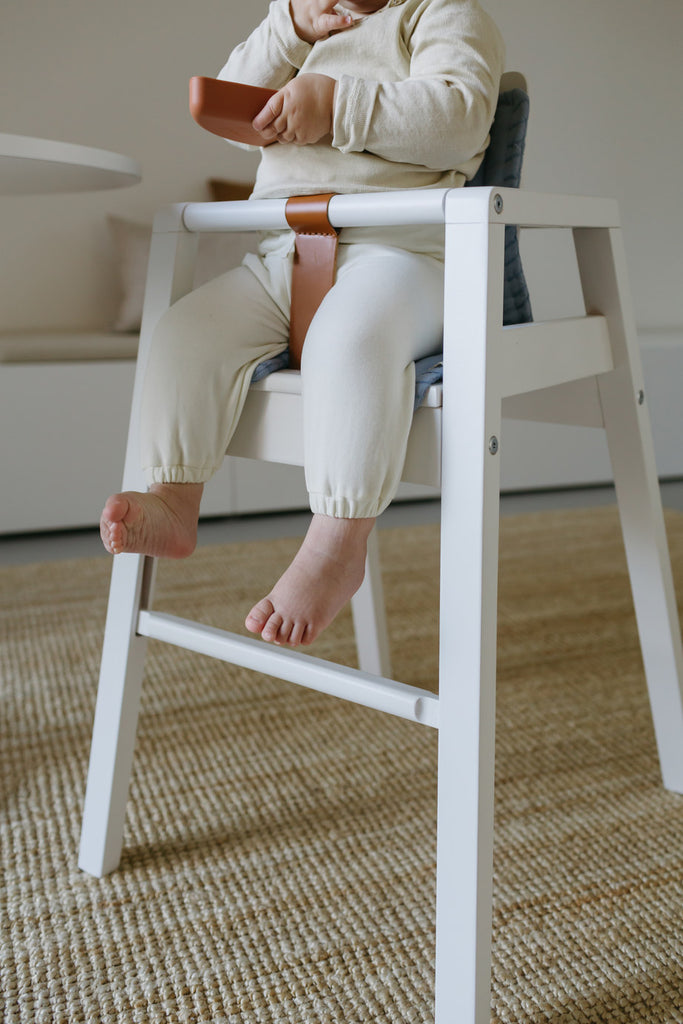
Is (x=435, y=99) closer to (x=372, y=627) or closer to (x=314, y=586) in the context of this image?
(x=314, y=586)

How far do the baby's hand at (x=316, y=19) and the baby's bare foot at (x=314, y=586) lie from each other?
Result: 43 cm

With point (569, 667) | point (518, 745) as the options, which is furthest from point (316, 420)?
point (569, 667)

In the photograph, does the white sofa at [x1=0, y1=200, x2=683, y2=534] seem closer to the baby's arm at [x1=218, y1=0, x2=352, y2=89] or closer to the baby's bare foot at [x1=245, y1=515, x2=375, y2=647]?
the baby's arm at [x1=218, y1=0, x2=352, y2=89]

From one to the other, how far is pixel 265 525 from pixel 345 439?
1570mm

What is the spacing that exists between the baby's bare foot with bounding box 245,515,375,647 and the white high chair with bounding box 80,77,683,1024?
0.05m

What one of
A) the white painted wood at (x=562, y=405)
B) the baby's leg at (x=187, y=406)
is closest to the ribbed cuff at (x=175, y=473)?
the baby's leg at (x=187, y=406)

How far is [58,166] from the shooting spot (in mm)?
759

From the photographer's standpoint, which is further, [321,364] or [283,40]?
[283,40]

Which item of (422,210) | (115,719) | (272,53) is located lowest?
(115,719)

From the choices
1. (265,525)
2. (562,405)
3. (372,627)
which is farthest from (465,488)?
(265,525)

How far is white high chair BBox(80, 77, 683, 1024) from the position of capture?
630 millimetres

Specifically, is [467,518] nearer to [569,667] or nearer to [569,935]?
[569,935]

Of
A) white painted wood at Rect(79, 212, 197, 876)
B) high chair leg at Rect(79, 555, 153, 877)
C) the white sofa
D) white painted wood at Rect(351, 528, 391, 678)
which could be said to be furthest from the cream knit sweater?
the white sofa

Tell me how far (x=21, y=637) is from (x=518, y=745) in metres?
0.78
